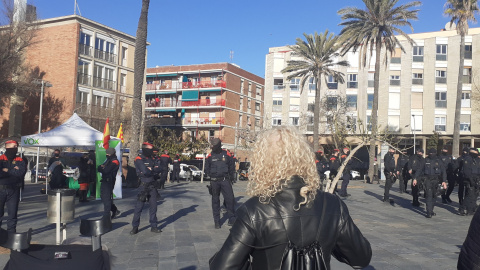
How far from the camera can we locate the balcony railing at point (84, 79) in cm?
4259

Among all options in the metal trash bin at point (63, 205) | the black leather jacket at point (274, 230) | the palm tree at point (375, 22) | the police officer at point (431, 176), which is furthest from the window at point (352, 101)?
the black leather jacket at point (274, 230)

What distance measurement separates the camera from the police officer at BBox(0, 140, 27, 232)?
789 cm

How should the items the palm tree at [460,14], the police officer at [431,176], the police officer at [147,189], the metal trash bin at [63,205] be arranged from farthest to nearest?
the palm tree at [460,14] < the police officer at [431,176] < the police officer at [147,189] < the metal trash bin at [63,205]

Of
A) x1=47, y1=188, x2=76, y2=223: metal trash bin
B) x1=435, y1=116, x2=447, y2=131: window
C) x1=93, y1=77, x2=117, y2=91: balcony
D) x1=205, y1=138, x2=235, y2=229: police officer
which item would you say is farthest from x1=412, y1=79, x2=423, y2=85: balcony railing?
x1=47, y1=188, x2=76, y2=223: metal trash bin

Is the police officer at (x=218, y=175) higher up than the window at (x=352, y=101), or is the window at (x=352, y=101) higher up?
the window at (x=352, y=101)

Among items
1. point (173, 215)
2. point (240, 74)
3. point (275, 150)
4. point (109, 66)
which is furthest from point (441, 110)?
point (275, 150)

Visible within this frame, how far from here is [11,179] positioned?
26.1ft

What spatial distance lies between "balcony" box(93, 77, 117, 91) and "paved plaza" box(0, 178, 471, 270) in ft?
102

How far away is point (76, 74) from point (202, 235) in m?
37.4

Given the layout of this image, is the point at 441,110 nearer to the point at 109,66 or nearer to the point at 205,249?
the point at 109,66

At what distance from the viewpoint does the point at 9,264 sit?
301 centimetres

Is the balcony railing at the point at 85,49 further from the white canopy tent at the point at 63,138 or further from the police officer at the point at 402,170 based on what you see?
the police officer at the point at 402,170

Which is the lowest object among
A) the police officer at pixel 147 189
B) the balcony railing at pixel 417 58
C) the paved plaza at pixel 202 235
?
the paved plaza at pixel 202 235

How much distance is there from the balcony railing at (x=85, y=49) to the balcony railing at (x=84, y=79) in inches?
85.6
